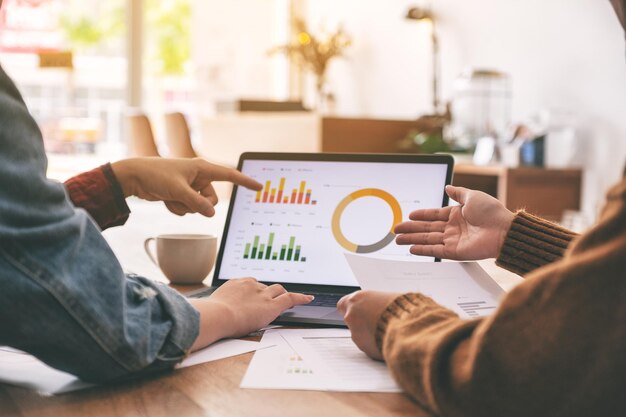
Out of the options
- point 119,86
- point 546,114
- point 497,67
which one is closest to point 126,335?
point 546,114

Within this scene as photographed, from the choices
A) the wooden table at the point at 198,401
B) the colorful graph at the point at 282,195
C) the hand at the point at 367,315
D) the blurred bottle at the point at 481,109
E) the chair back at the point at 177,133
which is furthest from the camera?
the blurred bottle at the point at 481,109

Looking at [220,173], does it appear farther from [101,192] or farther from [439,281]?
[439,281]

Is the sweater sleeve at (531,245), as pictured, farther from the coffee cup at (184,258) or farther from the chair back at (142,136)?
the chair back at (142,136)

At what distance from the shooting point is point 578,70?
3094 millimetres

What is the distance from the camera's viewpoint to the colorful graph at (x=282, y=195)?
1.10 metres

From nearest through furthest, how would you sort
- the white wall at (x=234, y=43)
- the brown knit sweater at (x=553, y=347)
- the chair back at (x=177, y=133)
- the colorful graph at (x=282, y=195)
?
1. the brown knit sweater at (x=553, y=347)
2. the colorful graph at (x=282, y=195)
3. the chair back at (x=177, y=133)
4. the white wall at (x=234, y=43)

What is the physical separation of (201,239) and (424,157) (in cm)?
40

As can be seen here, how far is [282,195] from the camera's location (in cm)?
111

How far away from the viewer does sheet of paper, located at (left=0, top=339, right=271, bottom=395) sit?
66 cm

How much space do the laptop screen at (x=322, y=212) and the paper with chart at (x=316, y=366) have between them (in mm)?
225

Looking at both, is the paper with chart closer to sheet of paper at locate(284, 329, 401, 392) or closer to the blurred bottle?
sheet of paper at locate(284, 329, 401, 392)

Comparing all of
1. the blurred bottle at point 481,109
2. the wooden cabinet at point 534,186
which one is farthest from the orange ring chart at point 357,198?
the blurred bottle at point 481,109

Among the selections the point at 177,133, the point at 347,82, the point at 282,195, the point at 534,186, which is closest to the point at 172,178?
the point at 282,195

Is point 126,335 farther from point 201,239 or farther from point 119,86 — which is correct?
point 119,86
